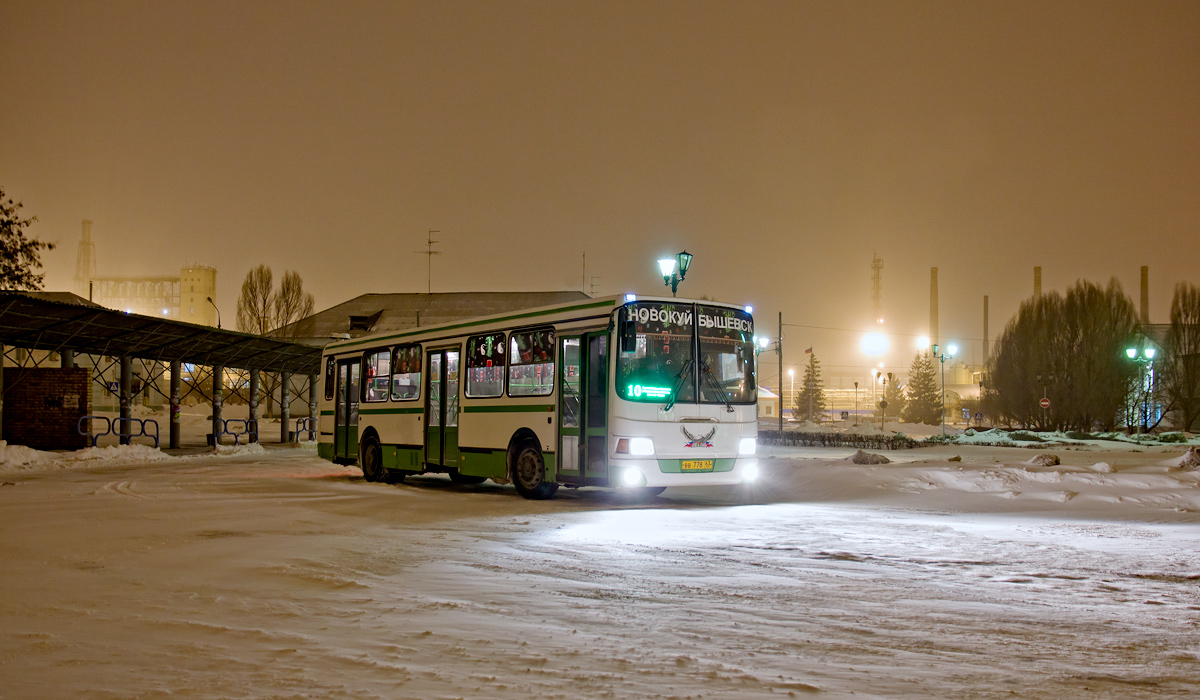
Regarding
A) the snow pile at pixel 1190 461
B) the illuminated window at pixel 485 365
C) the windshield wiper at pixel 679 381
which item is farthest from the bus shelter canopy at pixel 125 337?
the snow pile at pixel 1190 461

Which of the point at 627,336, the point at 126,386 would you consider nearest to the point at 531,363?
the point at 627,336

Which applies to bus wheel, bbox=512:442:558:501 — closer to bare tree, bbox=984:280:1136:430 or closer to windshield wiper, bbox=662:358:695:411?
windshield wiper, bbox=662:358:695:411

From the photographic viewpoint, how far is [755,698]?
439 centimetres

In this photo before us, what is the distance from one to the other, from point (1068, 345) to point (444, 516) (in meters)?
55.2

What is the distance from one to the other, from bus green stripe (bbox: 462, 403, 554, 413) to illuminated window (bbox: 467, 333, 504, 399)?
228 mm

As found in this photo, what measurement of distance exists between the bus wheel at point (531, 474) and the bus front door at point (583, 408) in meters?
0.65

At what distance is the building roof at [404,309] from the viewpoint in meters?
74.1

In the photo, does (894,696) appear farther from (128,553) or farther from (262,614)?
(128,553)

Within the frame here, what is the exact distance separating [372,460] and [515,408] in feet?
20.5

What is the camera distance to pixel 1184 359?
58.7m

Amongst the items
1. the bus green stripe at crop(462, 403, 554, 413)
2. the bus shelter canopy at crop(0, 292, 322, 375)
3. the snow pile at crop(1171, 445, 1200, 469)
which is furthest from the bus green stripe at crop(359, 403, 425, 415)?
the snow pile at crop(1171, 445, 1200, 469)

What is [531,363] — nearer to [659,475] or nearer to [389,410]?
[659,475]

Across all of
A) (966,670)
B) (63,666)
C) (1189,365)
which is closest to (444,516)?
(63,666)

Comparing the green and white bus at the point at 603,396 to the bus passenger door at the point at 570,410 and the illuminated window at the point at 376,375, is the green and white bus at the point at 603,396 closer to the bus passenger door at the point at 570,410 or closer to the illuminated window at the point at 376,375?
the bus passenger door at the point at 570,410
